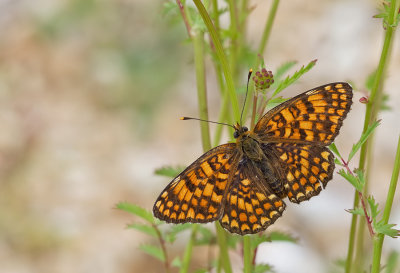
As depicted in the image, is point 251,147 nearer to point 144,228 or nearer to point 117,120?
point 144,228

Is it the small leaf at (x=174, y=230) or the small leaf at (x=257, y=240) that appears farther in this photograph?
the small leaf at (x=174, y=230)

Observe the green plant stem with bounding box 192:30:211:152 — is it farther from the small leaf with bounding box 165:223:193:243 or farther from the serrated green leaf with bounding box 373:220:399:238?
the serrated green leaf with bounding box 373:220:399:238

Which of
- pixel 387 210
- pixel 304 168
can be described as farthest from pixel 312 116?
pixel 387 210

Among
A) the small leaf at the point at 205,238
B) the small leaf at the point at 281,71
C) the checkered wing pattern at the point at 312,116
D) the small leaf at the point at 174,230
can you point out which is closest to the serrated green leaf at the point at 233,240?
the small leaf at the point at 205,238

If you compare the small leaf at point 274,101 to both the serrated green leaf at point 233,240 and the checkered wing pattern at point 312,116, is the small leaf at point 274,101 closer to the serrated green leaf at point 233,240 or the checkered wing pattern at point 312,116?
the checkered wing pattern at point 312,116

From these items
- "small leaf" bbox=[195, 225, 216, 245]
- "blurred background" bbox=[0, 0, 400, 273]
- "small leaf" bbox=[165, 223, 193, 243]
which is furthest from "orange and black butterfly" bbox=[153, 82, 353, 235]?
"blurred background" bbox=[0, 0, 400, 273]

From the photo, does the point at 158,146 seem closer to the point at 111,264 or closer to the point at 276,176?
the point at 111,264

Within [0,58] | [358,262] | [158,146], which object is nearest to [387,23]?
[358,262]
